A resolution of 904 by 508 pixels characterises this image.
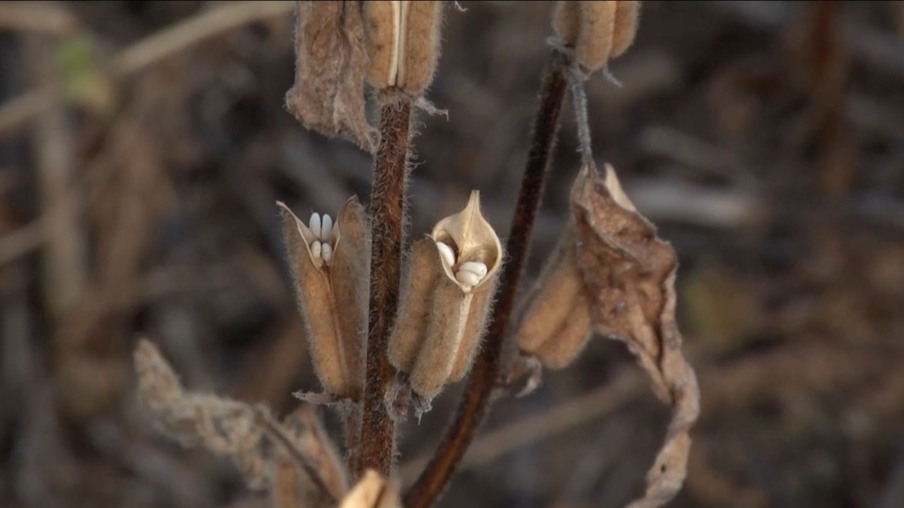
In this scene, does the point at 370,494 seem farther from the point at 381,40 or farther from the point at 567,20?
Result: the point at 567,20

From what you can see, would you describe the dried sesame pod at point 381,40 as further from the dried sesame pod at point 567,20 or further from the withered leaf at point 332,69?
the dried sesame pod at point 567,20

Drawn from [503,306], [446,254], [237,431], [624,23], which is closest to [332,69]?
[446,254]

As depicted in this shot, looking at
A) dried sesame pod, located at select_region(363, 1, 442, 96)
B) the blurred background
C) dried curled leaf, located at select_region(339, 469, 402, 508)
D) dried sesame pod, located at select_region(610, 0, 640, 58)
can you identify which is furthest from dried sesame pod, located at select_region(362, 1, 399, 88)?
the blurred background

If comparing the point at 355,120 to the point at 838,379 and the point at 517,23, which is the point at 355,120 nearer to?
the point at 838,379

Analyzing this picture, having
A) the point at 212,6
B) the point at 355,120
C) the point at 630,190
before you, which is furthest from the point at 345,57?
the point at 630,190

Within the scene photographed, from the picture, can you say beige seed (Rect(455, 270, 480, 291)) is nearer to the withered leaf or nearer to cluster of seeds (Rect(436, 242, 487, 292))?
cluster of seeds (Rect(436, 242, 487, 292))

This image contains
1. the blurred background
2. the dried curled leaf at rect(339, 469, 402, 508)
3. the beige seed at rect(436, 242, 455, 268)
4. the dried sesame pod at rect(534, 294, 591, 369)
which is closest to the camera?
the dried curled leaf at rect(339, 469, 402, 508)
